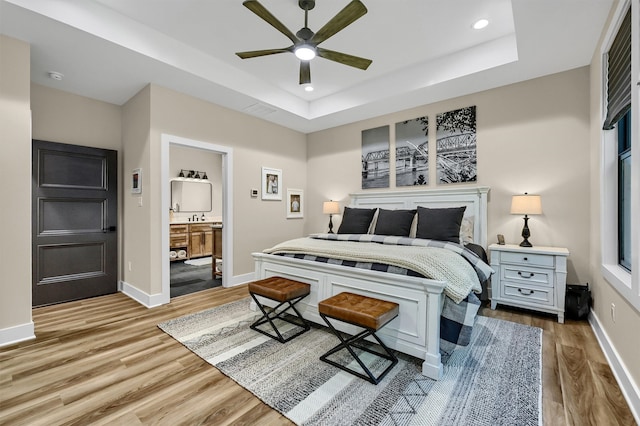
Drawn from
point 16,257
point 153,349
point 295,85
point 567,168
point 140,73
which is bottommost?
point 153,349

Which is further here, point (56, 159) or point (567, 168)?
point (56, 159)

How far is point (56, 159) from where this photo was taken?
3.42 meters

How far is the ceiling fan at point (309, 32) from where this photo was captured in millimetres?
2064

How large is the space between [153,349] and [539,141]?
446 centimetres

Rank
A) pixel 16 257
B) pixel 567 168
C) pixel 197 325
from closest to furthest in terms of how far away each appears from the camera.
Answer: pixel 16 257 < pixel 197 325 < pixel 567 168

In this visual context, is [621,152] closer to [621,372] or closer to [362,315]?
[621,372]

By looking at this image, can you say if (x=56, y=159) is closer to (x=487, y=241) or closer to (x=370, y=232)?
(x=370, y=232)

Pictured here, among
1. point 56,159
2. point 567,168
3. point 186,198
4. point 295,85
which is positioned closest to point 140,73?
point 56,159

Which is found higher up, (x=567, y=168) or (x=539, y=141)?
(x=539, y=141)

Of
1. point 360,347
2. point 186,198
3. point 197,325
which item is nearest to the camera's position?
point 360,347

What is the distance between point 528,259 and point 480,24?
2.42 metres

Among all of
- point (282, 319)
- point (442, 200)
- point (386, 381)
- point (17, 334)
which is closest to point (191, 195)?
point (17, 334)

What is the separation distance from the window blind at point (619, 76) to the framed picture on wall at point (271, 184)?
13.2 ft

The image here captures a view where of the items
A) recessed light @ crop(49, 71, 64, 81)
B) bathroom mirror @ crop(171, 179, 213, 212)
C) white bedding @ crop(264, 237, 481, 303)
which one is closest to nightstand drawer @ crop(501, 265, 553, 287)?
white bedding @ crop(264, 237, 481, 303)
